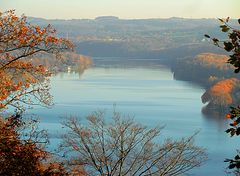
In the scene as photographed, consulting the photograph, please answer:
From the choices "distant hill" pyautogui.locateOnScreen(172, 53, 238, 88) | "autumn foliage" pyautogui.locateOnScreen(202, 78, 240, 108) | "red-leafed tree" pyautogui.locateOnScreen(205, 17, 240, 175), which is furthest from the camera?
"distant hill" pyautogui.locateOnScreen(172, 53, 238, 88)

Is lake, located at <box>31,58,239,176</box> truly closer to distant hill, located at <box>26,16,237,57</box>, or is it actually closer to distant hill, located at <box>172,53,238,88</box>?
distant hill, located at <box>172,53,238,88</box>

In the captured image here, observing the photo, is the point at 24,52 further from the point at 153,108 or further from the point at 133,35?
the point at 133,35

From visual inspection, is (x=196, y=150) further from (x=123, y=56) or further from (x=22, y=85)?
(x=123, y=56)

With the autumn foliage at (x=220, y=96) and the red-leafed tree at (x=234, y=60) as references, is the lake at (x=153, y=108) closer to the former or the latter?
the autumn foliage at (x=220, y=96)

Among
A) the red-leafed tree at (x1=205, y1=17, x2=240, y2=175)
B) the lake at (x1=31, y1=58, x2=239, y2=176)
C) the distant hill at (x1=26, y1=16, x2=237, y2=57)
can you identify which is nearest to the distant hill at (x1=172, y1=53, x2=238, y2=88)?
the lake at (x1=31, y1=58, x2=239, y2=176)

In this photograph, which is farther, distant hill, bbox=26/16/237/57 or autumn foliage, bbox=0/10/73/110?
distant hill, bbox=26/16/237/57

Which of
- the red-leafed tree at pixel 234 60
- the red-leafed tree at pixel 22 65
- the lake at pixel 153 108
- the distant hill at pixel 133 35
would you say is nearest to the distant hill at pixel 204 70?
the lake at pixel 153 108

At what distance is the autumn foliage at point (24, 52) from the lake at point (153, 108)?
9.21 m

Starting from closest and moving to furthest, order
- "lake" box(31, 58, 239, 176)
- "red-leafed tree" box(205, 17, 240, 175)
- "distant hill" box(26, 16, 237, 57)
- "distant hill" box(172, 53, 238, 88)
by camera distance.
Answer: "red-leafed tree" box(205, 17, 240, 175), "lake" box(31, 58, 239, 176), "distant hill" box(172, 53, 238, 88), "distant hill" box(26, 16, 237, 57)

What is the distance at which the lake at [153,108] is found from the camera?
16.2 m

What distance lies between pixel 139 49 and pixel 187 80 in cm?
4155

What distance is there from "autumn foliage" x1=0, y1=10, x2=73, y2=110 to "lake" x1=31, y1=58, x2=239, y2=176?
9.21 meters

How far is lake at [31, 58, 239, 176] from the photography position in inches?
636

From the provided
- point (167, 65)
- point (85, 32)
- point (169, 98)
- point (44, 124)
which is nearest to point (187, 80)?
point (169, 98)
